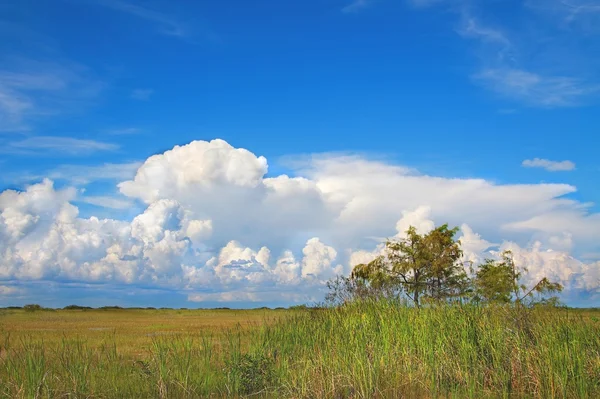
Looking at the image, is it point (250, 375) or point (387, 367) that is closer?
point (387, 367)

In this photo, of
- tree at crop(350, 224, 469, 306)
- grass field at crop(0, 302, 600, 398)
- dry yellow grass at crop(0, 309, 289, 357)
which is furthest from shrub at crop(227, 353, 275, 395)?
tree at crop(350, 224, 469, 306)

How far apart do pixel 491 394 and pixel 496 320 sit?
249cm

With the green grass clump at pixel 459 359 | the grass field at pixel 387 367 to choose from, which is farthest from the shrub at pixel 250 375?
the green grass clump at pixel 459 359

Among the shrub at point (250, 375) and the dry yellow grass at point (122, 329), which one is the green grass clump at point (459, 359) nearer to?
the shrub at point (250, 375)

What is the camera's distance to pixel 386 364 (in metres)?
10.2

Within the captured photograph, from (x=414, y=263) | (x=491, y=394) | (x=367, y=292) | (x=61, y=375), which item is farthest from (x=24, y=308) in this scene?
(x=491, y=394)

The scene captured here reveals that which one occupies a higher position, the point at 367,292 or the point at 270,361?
the point at 367,292

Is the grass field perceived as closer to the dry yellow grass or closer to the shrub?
the shrub

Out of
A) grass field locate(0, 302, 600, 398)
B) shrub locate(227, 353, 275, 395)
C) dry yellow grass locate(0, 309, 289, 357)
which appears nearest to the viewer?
grass field locate(0, 302, 600, 398)

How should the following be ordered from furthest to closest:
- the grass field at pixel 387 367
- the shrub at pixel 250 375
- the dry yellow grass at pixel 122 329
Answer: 1. the dry yellow grass at pixel 122 329
2. the shrub at pixel 250 375
3. the grass field at pixel 387 367

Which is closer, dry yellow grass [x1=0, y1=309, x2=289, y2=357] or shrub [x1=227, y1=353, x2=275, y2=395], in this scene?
shrub [x1=227, y1=353, x2=275, y2=395]

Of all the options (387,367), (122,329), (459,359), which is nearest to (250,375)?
(387,367)

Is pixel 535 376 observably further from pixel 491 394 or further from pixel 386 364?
pixel 386 364

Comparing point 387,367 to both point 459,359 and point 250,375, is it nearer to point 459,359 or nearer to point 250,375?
point 459,359
